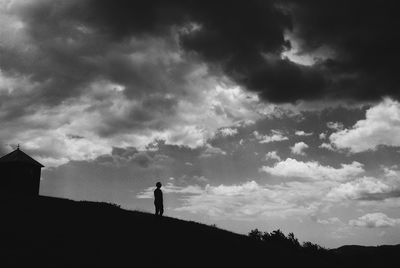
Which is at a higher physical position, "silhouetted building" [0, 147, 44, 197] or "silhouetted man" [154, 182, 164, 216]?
"silhouetted building" [0, 147, 44, 197]

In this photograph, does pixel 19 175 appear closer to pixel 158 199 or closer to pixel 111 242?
pixel 158 199

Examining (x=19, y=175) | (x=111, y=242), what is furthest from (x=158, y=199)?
(x=19, y=175)

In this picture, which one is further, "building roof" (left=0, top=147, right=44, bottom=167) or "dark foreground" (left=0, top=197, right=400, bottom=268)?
"building roof" (left=0, top=147, right=44, bottom=167)

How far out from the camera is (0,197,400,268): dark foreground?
15.7 m

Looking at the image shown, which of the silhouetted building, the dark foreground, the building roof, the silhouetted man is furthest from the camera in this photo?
the building roof

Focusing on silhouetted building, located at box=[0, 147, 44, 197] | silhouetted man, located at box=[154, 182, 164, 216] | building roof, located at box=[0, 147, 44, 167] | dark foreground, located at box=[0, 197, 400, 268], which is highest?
building roof, located at box=[0, 147, 44, 167]

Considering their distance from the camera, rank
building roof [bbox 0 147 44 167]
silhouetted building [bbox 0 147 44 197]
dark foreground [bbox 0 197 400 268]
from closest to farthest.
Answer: dark foreground [bbox 0 197 400 268], silhouetted building [bbox 0 147 44 197], building roof [bbox 0 147 44 167]

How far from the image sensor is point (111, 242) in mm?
18734

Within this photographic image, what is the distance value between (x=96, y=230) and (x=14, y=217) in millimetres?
5016

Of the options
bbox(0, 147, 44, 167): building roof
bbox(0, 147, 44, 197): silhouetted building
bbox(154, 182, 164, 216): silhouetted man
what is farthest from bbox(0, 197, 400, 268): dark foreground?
bbox(0, 147, 44, 167): building roof

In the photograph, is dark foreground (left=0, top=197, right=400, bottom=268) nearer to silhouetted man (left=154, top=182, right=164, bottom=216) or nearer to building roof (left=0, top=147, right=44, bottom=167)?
silhouetted man (left=154, top=182, right=164, bottom=216)

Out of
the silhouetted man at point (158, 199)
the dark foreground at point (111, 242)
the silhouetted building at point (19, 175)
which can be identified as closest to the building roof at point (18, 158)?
the silhouetted building at point (19, 175)

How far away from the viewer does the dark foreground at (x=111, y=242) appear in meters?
15.7

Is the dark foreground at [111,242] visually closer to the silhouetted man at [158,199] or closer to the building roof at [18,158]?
the silhouetted man at [158,199]
